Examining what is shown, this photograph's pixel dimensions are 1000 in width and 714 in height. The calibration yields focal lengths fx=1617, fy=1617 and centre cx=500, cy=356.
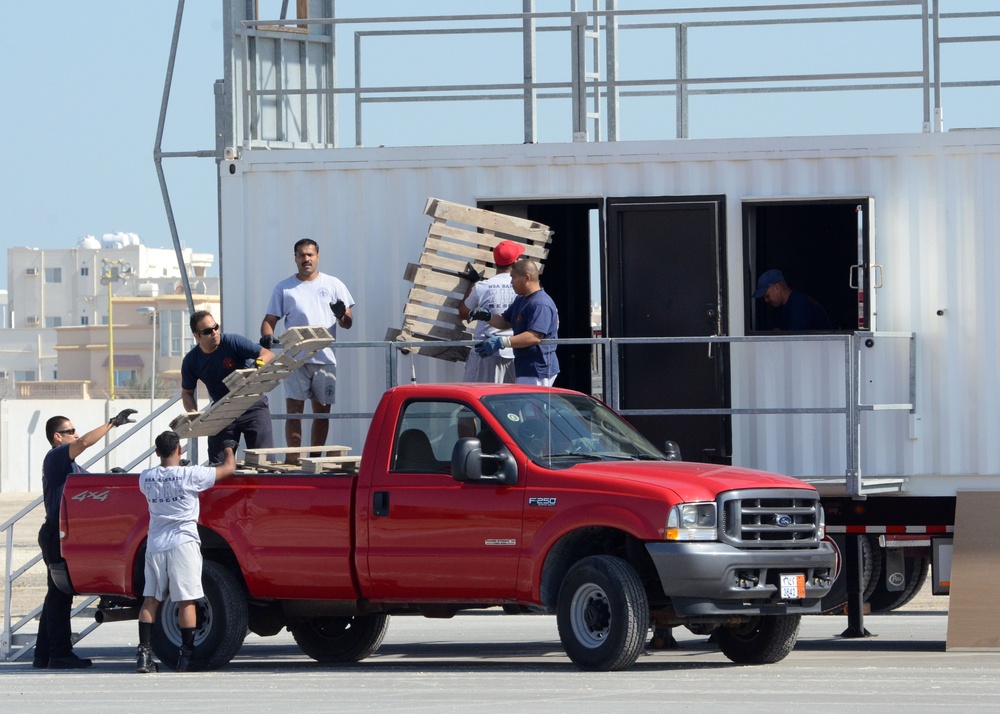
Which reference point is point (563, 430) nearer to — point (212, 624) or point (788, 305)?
point (212, 624)

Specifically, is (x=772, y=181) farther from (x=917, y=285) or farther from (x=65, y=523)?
(x=65, y=523)

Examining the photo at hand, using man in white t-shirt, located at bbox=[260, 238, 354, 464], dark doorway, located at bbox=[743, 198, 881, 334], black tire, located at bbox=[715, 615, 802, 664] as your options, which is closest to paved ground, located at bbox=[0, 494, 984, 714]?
black tire, located at bbox=[715, 615, 802, 664]

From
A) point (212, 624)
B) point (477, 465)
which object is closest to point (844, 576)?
point (477, 465)

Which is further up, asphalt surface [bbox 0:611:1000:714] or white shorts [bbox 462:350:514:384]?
white shorts [bbox 462:350:514:384]

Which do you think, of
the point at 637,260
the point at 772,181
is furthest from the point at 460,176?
the point at 772,181

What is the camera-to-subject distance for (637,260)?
13.0m

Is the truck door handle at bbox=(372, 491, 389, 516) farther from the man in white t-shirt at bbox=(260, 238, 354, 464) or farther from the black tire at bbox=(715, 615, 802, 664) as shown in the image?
the black tire at bbox=(715, 615, 802, 664)

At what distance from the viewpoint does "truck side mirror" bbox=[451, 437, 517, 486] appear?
396 inches

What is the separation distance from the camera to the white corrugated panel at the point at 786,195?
12.5m

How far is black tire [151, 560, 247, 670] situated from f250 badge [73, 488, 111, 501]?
2.95 ft

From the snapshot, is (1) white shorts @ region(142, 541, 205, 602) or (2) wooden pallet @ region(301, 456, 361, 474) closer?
(1) white shorts @ region(142, 541, 205, 602)

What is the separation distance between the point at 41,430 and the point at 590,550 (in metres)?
38.7

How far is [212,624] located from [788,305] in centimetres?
522

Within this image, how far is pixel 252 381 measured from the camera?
1155cm
